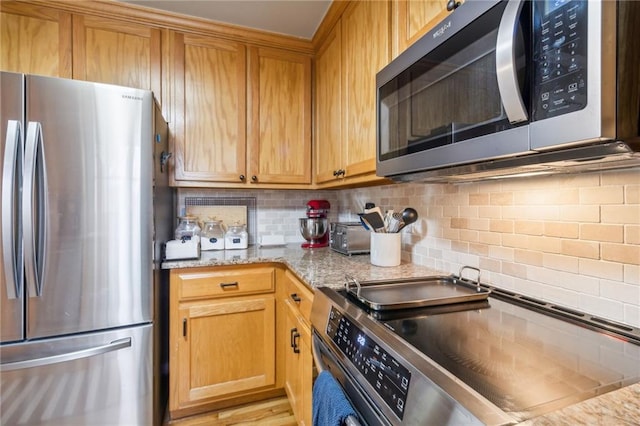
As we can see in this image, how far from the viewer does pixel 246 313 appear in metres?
1.73

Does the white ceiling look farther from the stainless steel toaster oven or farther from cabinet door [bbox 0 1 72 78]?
the stainless steel toaster oven

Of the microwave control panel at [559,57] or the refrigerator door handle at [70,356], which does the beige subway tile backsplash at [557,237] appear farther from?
the refrigerator door handle at [70,356]

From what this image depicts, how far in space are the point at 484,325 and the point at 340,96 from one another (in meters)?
1.34

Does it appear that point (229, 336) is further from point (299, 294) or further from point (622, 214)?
point (622, 214)

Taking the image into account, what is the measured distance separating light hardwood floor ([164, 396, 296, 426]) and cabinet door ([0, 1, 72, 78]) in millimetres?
2013

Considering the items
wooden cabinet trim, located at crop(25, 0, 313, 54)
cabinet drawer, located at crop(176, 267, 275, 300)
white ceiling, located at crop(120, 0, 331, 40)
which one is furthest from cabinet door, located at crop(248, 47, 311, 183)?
cabinet drawer, located at crop(176, 267, 275, 300)

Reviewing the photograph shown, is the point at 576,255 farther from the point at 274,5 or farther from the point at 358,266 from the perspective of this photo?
the point at 274,5

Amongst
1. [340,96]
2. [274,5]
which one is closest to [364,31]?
[340,96]

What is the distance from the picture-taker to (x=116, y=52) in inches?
68.1

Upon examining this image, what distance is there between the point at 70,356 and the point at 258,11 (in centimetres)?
198

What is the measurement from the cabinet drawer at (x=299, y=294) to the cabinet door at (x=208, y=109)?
0.81m

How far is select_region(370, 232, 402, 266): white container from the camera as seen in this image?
140 centimetres

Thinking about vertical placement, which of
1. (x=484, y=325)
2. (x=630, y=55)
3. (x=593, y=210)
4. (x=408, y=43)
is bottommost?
(x=484, y=325)

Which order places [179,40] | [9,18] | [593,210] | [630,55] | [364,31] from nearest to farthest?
1. [630,55]
2. [593,210]
3. [364,31]
4. [9,18]
5. [179,40]
